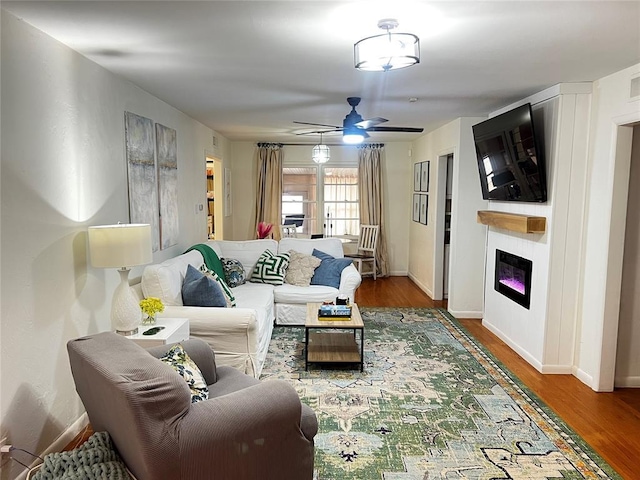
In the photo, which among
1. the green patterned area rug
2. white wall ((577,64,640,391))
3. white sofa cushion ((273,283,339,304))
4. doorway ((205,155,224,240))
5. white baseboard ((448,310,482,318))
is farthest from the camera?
doorway ((205,155,224,240))

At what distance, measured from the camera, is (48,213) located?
2494 millimetres

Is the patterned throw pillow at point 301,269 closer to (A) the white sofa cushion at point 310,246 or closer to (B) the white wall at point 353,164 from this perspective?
(A) the white sofa cushion at point 310,246

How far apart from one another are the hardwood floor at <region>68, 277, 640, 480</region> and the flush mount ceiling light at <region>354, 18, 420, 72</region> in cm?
248

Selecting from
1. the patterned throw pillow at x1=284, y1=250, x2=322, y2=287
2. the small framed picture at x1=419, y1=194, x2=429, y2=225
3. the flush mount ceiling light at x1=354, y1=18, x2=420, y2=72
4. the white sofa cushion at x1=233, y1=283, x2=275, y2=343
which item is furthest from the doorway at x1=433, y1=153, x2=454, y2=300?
the flush mount ceiling light at x1=354, y1=18, x2=420, y2=72

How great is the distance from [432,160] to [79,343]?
5.48 meters

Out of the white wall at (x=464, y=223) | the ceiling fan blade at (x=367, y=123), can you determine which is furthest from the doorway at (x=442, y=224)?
the ceiling fan blade at (x=367, y=123)

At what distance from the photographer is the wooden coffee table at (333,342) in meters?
3.78

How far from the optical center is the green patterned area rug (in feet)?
8.20

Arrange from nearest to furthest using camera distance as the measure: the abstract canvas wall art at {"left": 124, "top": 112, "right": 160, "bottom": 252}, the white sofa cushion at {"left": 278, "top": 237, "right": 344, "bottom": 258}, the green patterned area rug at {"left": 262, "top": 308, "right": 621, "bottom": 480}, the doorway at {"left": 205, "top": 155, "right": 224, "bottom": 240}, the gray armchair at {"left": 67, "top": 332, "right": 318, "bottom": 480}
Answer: the gray armchair at {"left": 67, "top": 332, "right": 318, "bottom": 480}
the green patterned area rug at {"left": 262, "top": 308, "right": 621, "bottom": 480}
the abstract canvas wall art at {"left": 124, "top": 112, "right": 160, "bottom": 252}
the white sofa cushion at {"left": 278, "top": 237, "right": 344, "bottom": 258}
the doorway at {"left": 205, "top": 155, "right": 224, "bottom": 240}

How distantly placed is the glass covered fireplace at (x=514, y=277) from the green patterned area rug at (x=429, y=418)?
2.08ft

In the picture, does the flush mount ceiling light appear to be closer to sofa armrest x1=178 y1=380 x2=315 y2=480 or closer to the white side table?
sofa armrest x1=178 y1=380 x2=315 y2=480

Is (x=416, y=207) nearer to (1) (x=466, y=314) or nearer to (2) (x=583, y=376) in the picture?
(1) (x=466, y=314)

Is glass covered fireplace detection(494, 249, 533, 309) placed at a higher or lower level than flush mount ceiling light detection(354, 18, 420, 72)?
lower

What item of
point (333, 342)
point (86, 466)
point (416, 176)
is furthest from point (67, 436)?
point (416, 176)
